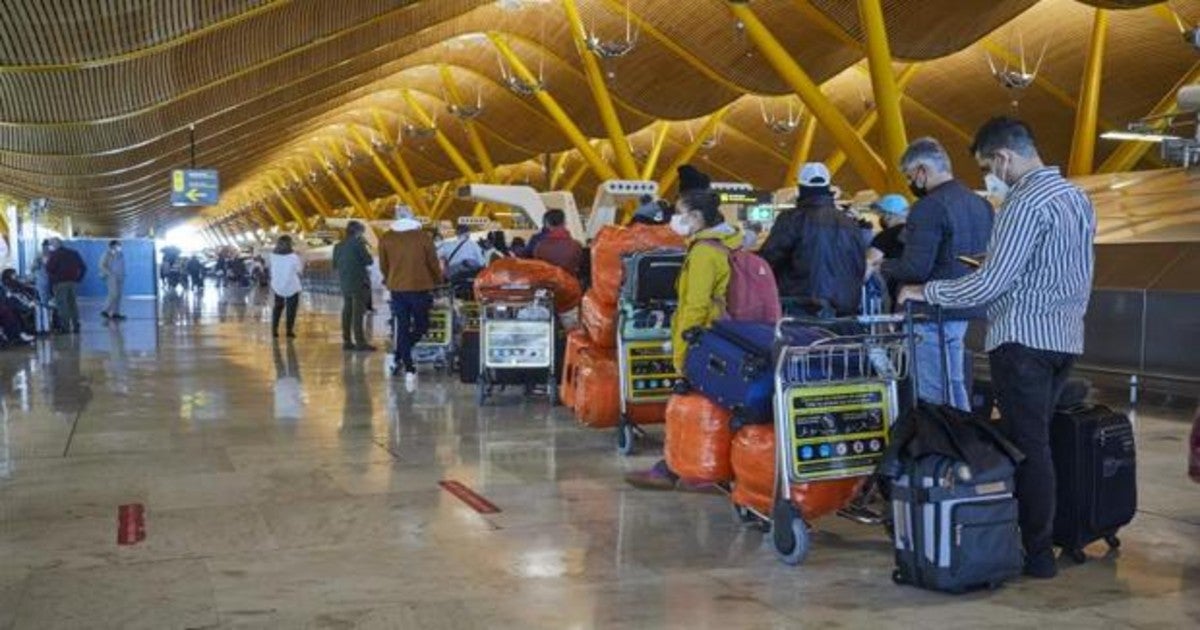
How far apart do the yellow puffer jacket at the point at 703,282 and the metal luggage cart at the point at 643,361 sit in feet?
5.37

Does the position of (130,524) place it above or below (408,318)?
below

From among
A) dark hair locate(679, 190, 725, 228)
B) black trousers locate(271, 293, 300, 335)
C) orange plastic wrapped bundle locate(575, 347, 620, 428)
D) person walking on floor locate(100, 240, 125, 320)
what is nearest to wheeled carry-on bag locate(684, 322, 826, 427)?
dark hair locate(679, 190, 725, 228)

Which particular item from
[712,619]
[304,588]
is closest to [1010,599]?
[712,619]

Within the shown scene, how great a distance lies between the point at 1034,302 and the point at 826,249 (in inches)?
65.4

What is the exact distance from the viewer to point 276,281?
18.5 metres

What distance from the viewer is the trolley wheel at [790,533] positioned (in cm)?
497

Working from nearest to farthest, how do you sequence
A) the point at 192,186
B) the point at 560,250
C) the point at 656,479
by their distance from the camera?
1. the point at 656,479
2. the point at 560,250
3. the point at 192,186

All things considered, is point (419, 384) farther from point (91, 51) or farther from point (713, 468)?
point (91, 51)

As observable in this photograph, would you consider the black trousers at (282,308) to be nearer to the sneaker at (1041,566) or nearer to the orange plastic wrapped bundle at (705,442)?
the orange plastic wrapped bundle at (705,442)

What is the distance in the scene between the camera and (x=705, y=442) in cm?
564

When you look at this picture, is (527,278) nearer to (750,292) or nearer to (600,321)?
(600,321)

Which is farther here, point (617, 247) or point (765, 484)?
point (617, 247)

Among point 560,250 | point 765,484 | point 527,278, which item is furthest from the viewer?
point 560,250

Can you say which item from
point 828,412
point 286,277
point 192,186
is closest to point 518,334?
point 828,412
